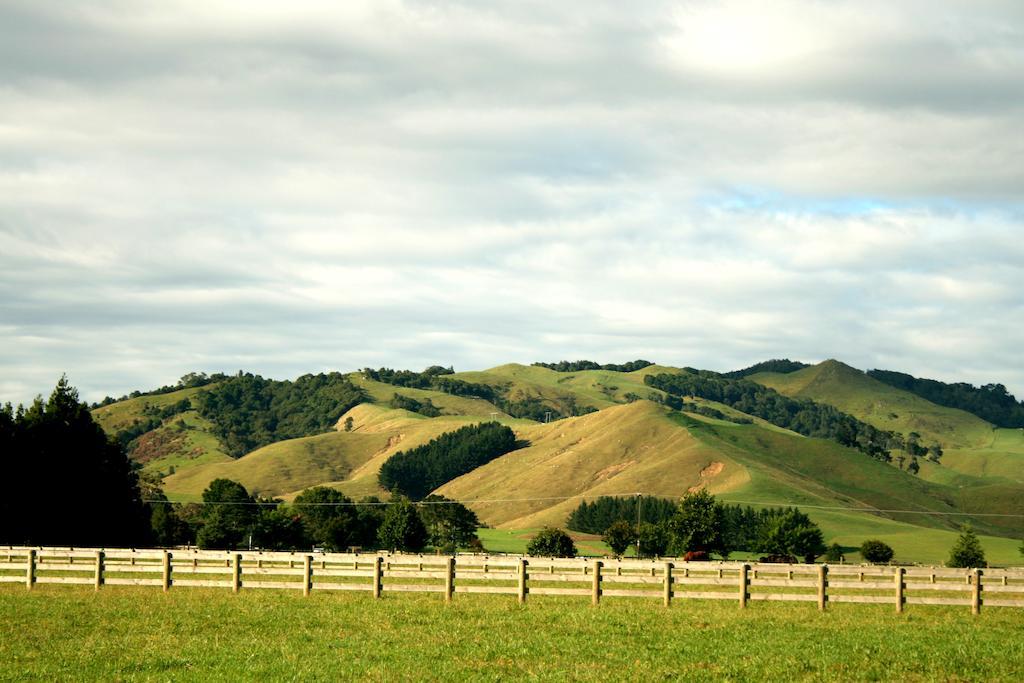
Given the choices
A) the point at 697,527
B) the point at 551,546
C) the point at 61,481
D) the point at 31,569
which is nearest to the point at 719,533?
the point at 697,527

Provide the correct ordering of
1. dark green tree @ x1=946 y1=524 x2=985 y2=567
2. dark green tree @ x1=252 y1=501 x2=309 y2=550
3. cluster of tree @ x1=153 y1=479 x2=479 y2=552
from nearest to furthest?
dark green tree @ x1=946 y1=524 x2=985 y2=567 → cluster of tree @ x1=153 y1=479 x2=479 y2=552 → dark green tree @ x1=252 y1=501 x2=309 y2=550

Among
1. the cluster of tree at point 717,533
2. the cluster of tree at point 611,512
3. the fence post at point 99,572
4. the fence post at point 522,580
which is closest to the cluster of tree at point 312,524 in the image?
the cluster of tree at point 717,533

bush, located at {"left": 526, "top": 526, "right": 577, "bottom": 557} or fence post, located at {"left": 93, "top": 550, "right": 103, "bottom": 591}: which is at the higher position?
fence post, located at {"left": 93, "top": 550, "right": 103, "bottom": 591}

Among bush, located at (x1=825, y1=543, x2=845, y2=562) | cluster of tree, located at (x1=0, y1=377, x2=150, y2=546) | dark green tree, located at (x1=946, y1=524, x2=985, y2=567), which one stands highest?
cluster of tree, located at (x1=0, y1=377, x2=150, y2=546)

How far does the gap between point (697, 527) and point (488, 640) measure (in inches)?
4171

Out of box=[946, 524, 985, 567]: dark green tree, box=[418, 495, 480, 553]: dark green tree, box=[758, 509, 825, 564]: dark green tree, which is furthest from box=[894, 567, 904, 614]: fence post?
box=[418, 495, 480, 553]: dark green tree

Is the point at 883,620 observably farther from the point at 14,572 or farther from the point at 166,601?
the point at 14,572

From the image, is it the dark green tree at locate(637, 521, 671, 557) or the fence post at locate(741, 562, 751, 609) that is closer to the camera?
the fence post at locate(741, 562, 751, 609)

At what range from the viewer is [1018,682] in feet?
57.2

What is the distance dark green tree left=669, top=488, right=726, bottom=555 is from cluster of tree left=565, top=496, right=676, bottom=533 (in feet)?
157

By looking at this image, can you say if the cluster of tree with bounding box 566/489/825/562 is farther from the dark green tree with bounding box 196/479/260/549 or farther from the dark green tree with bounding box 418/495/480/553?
the dark green tree with bounding box 196/479/260/549

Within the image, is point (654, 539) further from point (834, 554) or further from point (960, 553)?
point (960, 553)

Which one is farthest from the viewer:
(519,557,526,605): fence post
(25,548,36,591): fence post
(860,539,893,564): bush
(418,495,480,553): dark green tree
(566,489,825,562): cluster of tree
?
(418,495,480,553): dark green tree

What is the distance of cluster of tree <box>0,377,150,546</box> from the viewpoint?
239ft
